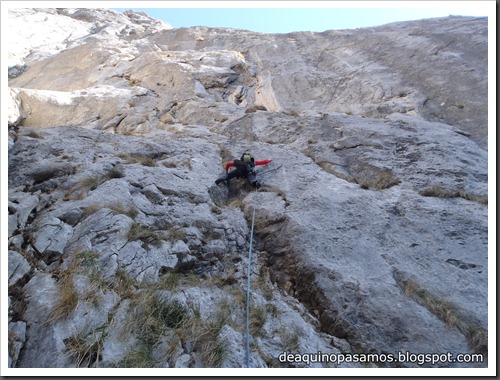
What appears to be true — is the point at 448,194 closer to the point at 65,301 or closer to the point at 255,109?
the point at 65,301

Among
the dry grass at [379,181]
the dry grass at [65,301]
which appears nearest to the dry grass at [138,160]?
the dry grass at [65,301]

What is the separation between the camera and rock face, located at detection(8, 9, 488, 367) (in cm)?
542

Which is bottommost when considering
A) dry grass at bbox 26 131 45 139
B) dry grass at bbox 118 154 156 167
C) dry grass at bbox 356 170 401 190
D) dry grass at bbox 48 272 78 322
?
dry grass at bbox 356 170 401 190

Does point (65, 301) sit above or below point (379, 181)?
above

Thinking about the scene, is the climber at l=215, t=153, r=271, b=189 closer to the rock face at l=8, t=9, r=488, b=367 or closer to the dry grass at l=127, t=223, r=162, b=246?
the rock face at l=8, t=9, r=488, b=367

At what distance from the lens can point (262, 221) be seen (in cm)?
852

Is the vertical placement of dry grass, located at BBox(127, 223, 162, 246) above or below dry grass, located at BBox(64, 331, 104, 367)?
above

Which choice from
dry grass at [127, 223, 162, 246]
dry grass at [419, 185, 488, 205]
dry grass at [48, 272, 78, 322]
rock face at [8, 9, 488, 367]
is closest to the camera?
dry grass at [48, 272, 78, 322]

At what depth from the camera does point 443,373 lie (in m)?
5.17

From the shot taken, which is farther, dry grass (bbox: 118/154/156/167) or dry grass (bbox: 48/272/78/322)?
dry grass (bbox: 118/154/156/167)

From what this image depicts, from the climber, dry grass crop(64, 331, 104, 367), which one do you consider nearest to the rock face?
dry grass crop(64, 331, 104, 367)

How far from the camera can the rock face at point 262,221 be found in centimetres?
542

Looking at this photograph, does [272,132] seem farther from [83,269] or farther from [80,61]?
[80,61]

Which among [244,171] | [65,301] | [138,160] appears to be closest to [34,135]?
[138,160]
